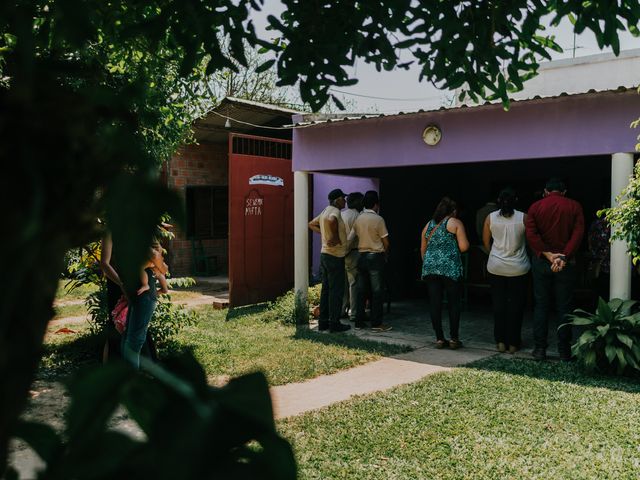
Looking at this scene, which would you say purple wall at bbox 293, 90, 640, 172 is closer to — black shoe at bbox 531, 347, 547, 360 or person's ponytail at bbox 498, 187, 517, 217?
person's ponytail at bbox 498, 187, 517, 217

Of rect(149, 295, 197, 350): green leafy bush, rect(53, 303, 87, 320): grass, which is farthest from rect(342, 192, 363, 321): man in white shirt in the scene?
rect(53, 303, 87, 320): grass

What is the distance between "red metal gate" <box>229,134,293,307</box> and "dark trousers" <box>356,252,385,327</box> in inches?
99.7

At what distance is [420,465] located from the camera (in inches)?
164

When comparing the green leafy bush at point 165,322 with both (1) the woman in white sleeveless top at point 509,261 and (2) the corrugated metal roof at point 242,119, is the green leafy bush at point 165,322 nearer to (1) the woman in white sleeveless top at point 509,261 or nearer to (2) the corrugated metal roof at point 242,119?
(1) the woman in white sleeveless top at point 509,261

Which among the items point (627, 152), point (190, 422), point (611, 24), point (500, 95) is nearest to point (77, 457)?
point (190, 422)

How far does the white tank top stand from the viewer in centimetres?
704

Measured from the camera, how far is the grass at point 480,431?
4.09 meters

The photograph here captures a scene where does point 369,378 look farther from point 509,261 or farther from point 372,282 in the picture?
point 372,282

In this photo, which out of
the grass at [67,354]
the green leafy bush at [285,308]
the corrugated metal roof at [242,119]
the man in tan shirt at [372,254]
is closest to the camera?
the grass at [67,354]

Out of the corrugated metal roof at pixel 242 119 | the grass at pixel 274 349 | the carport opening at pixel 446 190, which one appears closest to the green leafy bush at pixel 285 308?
the grass at pixel 274 349

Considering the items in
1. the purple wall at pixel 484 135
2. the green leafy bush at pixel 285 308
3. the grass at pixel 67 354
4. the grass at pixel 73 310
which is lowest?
the grass at pixel 73 310

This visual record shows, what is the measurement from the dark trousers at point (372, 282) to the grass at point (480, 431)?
101 inches

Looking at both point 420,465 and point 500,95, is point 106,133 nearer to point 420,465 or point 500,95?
point 500,95

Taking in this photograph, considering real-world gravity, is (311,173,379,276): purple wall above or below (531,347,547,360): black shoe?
above
